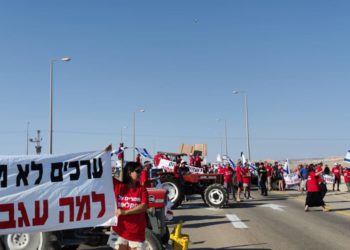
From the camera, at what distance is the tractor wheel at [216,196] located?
18000mm

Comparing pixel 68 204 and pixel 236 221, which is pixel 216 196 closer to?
pixel 236 221

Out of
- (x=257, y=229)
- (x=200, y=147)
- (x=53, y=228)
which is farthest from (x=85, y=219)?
(x=200, y=147)

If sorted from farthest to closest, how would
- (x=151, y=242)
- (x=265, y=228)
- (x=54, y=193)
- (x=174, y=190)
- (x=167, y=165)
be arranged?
1. (x=167, y=165)
2. (x=174, y=190)
3. (x=265, y=228)
4. (x=151, y=242)
5. (x=54, y=193)

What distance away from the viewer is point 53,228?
6441 millimetres

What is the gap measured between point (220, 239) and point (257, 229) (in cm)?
194

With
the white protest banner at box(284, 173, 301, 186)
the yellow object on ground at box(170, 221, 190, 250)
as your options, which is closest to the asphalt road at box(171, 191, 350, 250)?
the yellow object on ground at box(170, 221, 190, 250)

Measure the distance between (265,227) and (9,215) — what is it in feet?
26.2

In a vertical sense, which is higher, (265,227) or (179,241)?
(179,241)

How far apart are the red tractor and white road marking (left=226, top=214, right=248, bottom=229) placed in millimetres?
2603

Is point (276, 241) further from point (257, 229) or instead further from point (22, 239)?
point (22, 239)

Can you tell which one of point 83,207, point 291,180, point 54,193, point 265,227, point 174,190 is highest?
point 54,193

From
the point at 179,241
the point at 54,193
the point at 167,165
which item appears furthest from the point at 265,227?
the point at 167,165

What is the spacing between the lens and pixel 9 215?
6211 millimetres

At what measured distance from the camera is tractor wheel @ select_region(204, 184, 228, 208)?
59.1 feet
